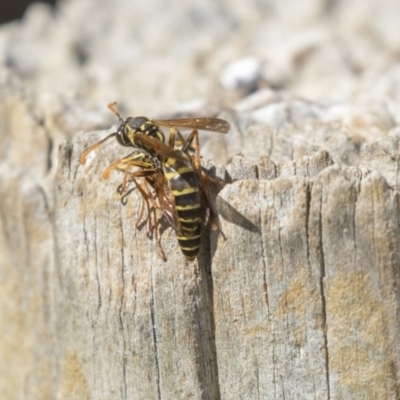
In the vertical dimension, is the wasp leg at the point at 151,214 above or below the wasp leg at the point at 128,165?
below

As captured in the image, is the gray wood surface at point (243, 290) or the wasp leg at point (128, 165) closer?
the gray wood surface at point (243, 290)

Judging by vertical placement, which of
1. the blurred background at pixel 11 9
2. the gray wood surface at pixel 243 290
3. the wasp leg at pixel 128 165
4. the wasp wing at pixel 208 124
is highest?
the blurred background at pixel 11 9

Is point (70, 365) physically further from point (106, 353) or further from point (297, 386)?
point (297, 386)

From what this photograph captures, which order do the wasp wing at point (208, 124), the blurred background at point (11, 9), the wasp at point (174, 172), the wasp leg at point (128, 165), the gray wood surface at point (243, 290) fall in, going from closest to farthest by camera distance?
the gray wood surface at point (243, 290) → the wasp at point (174, 172) → the wasp leg at point (128, 165) → the wasp wing at point (208, 124) → the blurred background at point (11, 9)

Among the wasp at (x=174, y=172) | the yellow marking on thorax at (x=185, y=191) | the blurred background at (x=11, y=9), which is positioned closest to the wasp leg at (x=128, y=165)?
the wasp at (x=174, y=172)

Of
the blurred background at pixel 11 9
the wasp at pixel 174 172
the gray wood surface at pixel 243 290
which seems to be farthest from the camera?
the blurred background at pixel 11 9

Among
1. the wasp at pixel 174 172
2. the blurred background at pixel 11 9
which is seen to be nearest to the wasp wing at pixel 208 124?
the wasp at pixel 174 172

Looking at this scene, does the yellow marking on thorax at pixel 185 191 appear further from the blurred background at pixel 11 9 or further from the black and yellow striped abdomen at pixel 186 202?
the blurred background at pixel 11 9

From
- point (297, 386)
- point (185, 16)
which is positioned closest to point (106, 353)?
point (297, 386)
